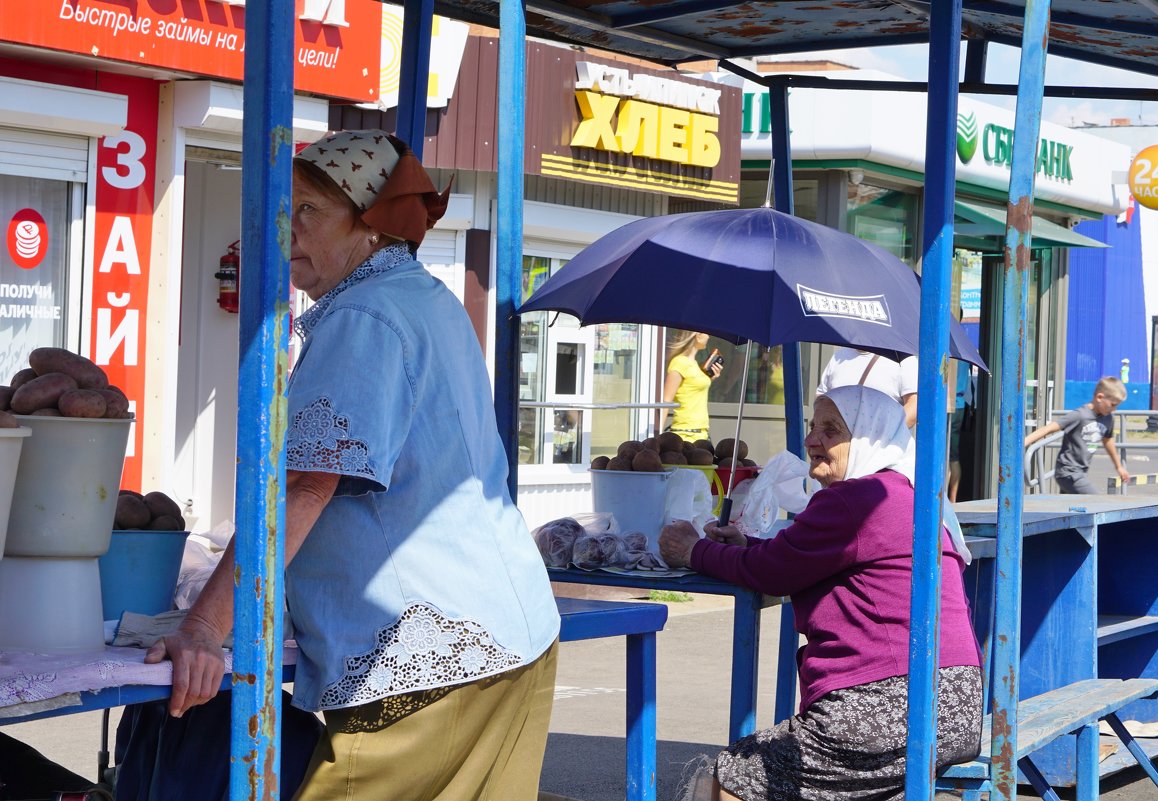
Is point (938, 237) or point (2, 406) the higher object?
point (938, 237)

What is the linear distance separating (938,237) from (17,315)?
7.17m

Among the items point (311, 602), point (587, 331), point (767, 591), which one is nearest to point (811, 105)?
point (587, 331)

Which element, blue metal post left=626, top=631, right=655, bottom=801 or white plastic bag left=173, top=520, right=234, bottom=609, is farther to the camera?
blue metal post left=626, top=631, right=655, bottom=801

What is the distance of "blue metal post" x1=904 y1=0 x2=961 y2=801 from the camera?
3023 millimetres

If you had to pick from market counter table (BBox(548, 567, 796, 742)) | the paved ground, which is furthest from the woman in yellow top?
market counter table (BBox(548, 567, 796, 742))

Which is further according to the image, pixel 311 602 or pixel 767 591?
pixel 767 591

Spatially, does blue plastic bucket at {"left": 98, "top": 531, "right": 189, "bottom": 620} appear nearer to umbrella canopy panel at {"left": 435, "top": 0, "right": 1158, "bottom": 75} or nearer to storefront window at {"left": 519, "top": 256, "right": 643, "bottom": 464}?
umbrella canopy panel at {"left": 435, "top": 0, "right": 1158, "bottom": 75}

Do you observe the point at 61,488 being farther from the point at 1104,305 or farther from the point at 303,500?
the point at 1104,305

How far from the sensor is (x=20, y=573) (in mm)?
2076

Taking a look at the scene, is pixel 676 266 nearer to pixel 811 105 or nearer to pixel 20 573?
pixel 20 573

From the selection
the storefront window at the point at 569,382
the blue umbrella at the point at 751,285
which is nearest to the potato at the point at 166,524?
the blue umbrella at the point at 751,285

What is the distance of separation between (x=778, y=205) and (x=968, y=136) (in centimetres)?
994

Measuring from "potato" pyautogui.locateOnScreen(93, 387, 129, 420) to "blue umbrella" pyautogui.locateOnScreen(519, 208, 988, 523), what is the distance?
1790mm

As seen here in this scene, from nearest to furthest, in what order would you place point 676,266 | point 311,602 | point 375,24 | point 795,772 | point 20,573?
point 20,573, point 311,602, point 795,772, point 676,266, point 375,24
